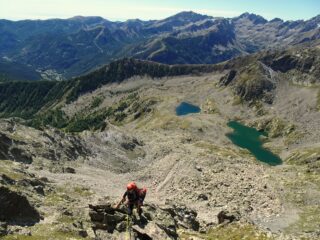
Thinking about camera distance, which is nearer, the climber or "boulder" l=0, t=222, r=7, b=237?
"boulder" l=0, t=222, r=7, b=237

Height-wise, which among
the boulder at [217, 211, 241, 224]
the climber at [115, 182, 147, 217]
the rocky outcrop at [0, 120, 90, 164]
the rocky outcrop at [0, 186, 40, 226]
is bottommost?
the rocky outcrop at [0, 120, 90, 164]

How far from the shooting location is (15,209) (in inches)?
1645

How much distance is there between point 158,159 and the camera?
11925 centimetres

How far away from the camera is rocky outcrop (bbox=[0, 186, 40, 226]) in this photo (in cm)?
4047

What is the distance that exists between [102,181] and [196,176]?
24.4 metres

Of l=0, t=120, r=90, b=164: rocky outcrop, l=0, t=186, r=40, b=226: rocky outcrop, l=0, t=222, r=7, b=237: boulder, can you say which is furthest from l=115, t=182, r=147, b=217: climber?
l=0, t=120, r=90, b=164: rocky outcrop

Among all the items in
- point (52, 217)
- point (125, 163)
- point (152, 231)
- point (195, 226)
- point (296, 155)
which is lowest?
point (296, 155)

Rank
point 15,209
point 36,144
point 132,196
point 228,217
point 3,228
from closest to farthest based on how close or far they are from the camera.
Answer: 1. point 3,228
2. point 132,196
3. point 15,209
4. point 228,217
5. point 36,144

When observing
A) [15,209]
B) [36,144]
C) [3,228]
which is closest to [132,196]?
[3,228]

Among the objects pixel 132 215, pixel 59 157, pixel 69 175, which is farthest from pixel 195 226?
pixel 59 157

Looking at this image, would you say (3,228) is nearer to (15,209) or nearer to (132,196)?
(15,209)

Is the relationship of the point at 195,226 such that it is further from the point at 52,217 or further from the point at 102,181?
the point at 102,181

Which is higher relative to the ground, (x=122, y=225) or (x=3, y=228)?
(x=3, y=228)

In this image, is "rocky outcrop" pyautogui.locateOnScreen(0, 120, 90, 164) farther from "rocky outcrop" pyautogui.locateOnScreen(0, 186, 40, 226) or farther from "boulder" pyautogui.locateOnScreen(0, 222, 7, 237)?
"boulder" pyautogui.locateOnScreen(0, 222, 7, 237)
